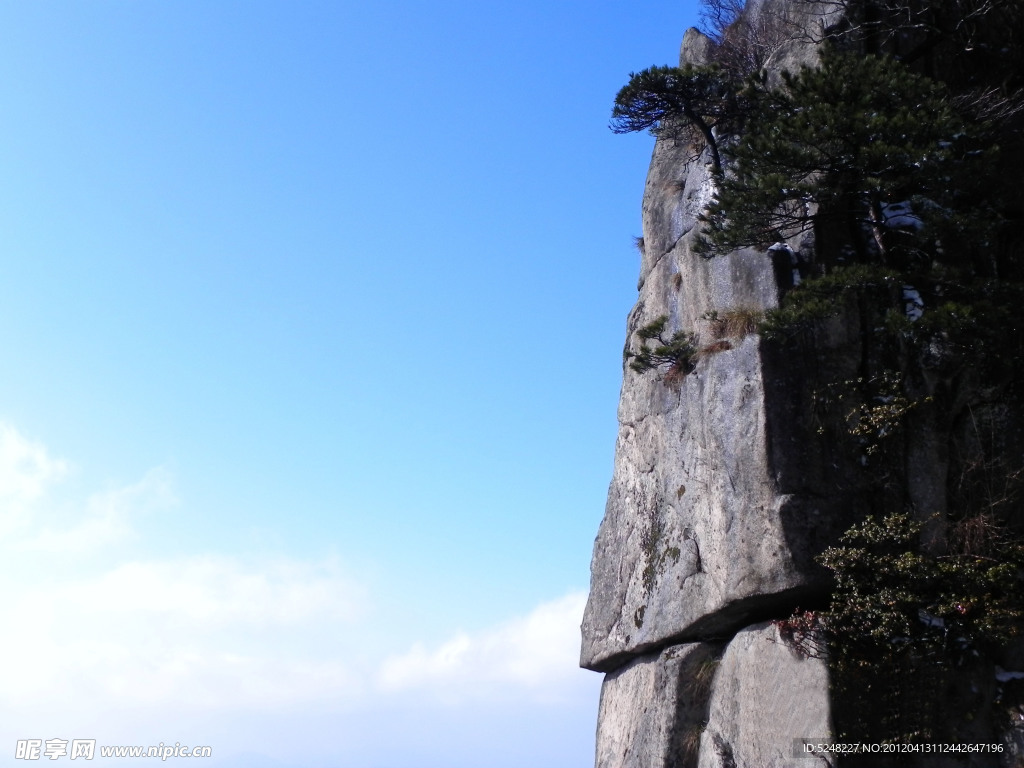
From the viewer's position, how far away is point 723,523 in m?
14.5

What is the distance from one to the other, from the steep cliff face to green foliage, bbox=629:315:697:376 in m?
0.24

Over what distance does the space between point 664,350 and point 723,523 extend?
138 inches

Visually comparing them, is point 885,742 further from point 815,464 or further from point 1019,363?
point 1019,363

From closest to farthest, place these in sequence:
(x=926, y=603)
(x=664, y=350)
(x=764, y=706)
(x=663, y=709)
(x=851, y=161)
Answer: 1. (x=926, y=603)
2. (x=764, y=706)
3. (x=851, y=161)
4. (x=663, y=709)
5. (x=664, y=350)

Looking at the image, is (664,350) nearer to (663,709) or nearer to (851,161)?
(851,161)

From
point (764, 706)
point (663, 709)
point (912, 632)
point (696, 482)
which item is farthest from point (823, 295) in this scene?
point (663, 709)

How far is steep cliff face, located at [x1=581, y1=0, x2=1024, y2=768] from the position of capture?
1329 centimetres

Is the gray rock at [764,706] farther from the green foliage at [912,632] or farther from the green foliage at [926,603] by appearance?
the green foliage at [926,603]

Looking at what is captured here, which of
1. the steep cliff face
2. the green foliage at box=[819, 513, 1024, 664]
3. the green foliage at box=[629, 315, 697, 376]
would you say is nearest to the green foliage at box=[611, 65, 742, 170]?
the steep cliff face

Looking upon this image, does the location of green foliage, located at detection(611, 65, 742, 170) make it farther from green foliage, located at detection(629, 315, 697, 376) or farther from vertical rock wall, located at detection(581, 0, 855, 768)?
green foliage, located at detection(629, 315, 697, 376)

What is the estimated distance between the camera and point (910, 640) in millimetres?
12414

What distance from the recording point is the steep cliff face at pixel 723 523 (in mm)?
13289

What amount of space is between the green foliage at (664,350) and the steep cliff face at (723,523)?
0.79 feet

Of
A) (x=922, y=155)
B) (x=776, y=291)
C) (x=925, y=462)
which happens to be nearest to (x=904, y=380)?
(x=925, y=462)
